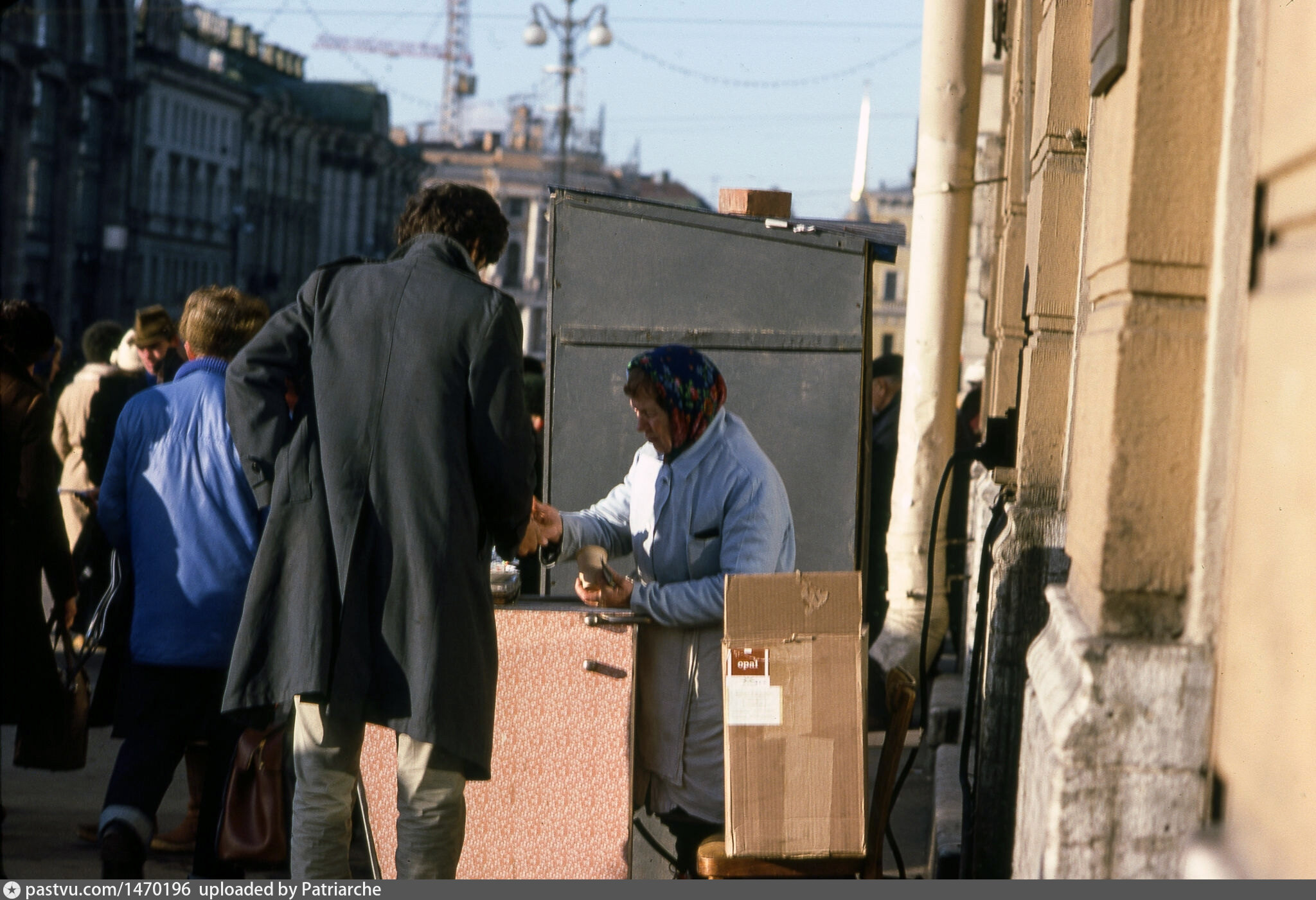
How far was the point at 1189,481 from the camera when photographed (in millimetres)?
2916

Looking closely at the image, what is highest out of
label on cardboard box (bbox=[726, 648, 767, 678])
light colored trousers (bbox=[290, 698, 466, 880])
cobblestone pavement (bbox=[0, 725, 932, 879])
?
label on cardboard box (bbox=[726, 648, 767, 678])

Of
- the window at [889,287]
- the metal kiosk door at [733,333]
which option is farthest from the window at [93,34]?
the metal kiosk door at [733,333]

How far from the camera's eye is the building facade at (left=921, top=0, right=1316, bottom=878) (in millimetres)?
2533

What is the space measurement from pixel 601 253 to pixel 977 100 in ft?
8.67

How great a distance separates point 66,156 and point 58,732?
49707 mm

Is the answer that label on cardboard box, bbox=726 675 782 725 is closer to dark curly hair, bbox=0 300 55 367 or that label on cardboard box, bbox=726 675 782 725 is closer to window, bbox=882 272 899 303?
dark curly hair, bbox=0 300 55 367

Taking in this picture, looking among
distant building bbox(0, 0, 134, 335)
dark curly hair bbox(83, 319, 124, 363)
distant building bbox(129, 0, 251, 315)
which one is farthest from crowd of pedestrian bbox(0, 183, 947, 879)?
distant building bbox(129, 0, 251, 315)

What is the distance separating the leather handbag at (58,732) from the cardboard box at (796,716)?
250 cm

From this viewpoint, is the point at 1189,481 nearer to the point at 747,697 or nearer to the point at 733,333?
the point at 747,697

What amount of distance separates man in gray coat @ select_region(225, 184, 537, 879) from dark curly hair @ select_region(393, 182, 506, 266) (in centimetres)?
10

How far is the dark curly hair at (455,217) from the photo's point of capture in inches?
159

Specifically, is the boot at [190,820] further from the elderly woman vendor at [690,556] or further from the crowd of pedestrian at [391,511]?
the elderly woman vendor at [690,556]
